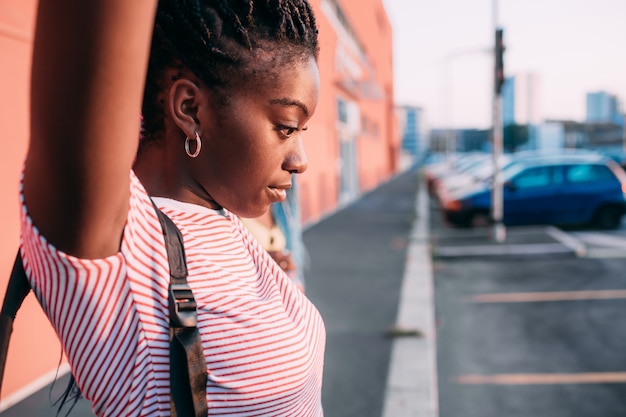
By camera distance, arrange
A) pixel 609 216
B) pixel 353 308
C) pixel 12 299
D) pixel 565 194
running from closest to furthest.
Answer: pixel 12 299
pixel 353 308
pixel 565 194
pixel 609 216

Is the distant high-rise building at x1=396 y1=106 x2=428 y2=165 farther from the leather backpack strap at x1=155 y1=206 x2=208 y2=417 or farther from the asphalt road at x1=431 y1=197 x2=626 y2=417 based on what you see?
the leather backpack strap at x1=155 y1=206 x2=208 y2=417

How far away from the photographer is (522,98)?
146m

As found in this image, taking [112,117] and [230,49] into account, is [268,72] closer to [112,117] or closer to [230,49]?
[230,49]

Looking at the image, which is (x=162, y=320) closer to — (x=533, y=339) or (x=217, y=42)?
(x=217, y=42)

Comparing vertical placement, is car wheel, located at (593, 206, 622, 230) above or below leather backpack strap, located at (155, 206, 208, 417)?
above

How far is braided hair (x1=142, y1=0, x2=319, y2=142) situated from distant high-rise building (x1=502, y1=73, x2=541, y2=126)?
502ft

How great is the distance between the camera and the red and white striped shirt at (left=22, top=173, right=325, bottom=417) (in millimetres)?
665

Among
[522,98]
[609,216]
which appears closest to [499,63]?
[609,216]

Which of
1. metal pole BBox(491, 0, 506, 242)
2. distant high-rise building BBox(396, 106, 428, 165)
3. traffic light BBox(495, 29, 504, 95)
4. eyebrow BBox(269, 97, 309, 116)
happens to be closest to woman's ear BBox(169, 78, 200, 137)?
eyebrow BBox(269, 97, 309, 116)

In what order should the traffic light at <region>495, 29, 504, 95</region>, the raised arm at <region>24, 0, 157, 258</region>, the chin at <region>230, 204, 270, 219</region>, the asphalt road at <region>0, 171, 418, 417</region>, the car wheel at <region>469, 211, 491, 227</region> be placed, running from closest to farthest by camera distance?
the raised arm at <region>24, 0, 157, 258</region> < the chin at <region>230, 204, 270, 219</region> < the asphalt road at <region>0, 171, 418, 417</region> < the traffic light at <region>495, 29, 504, 95</region> < the car wheel at <region>469, 211, 491, 227</region>

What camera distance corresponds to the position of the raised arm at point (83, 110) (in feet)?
1.58

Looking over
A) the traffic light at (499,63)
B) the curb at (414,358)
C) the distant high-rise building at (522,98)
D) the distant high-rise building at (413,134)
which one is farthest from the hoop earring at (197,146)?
the distant high-rise building at (413,134)

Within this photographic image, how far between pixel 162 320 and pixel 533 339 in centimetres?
513

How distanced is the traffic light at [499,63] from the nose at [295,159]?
33.3 ft
